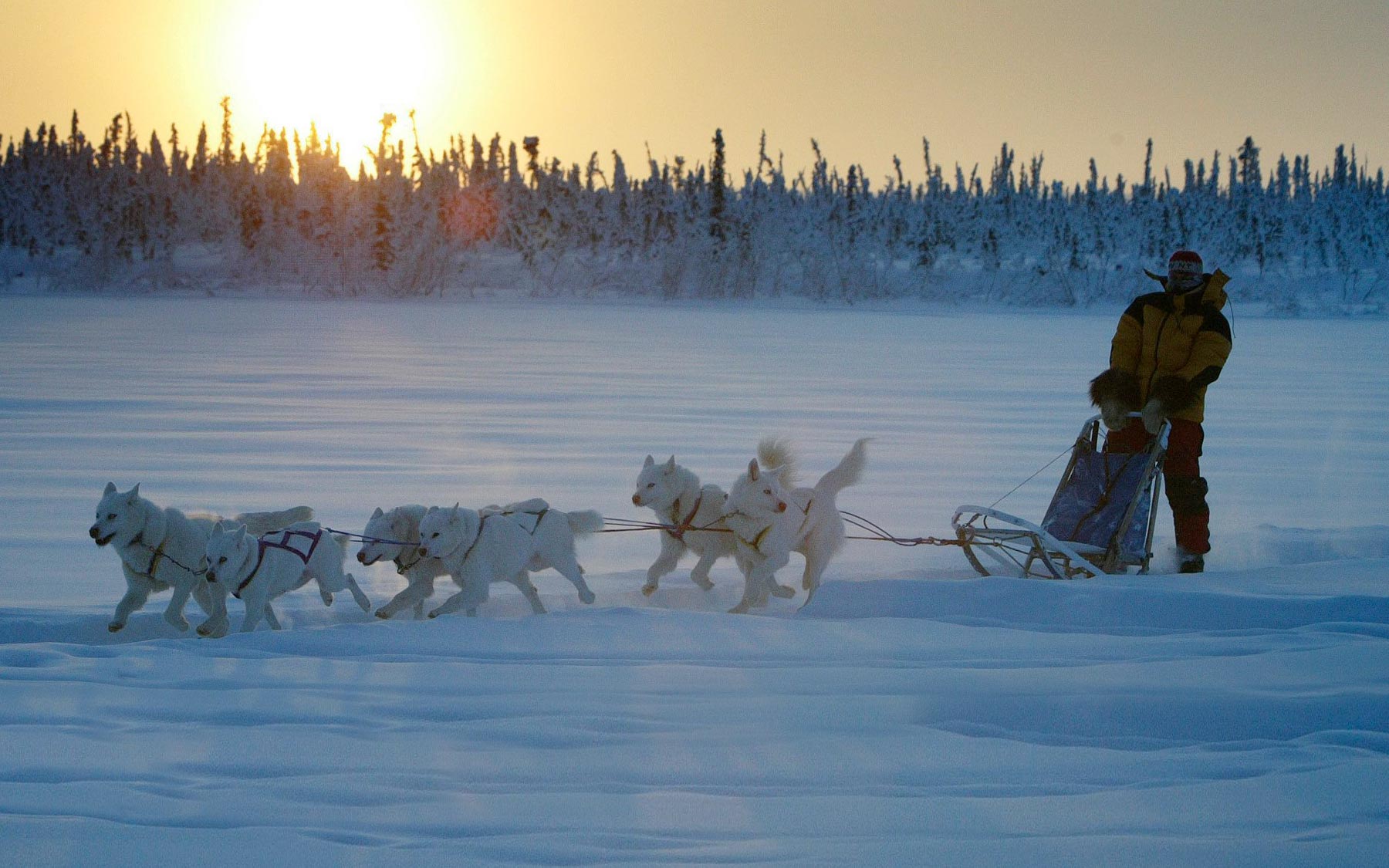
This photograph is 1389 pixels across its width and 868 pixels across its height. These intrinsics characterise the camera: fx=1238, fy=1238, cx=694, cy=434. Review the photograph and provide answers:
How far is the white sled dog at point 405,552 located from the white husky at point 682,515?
2.33ft

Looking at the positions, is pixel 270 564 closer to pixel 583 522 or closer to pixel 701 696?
pixel 583 522

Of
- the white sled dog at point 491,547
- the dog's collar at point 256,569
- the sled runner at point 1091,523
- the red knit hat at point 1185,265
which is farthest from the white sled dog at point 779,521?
the dog's collar at point 256,569

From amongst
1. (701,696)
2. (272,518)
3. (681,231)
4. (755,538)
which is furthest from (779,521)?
(681,231)

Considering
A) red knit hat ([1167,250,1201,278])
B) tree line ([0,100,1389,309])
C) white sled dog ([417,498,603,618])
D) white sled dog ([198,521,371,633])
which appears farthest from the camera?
tree line ([0,100,1389,309])

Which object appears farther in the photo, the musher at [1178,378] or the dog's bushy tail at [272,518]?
the musher at [1178,378]

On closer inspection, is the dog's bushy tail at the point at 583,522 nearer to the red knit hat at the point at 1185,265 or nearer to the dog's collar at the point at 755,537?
the dog's collar at the point at 755,537

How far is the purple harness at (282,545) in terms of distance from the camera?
4648 mm

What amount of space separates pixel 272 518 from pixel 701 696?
2.46 meters

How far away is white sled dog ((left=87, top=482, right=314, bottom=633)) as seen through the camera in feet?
15.1

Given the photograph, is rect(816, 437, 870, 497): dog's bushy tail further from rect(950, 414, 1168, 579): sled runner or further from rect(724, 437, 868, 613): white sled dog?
rect(950, 414, 1168, 579): sled runner

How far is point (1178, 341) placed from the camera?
5957mm

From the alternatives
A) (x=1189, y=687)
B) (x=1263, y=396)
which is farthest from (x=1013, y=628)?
(x=1263, y=396)

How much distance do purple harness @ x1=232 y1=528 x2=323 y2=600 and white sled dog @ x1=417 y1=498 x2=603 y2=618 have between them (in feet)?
1.41

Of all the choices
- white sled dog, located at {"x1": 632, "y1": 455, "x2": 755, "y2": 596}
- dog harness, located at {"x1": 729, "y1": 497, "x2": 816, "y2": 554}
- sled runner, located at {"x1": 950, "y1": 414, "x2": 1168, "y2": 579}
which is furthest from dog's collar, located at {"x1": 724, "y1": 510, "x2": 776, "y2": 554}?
sled runner, located at {"x1": 950, "y1": 414, "x2": 1168, "y2": 579}
